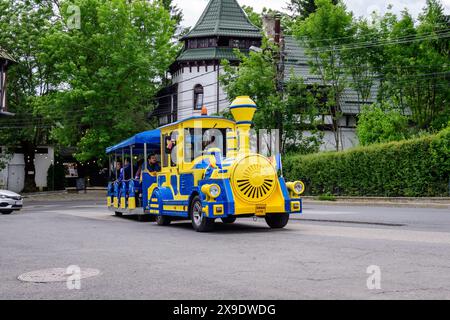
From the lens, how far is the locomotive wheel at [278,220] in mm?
14945

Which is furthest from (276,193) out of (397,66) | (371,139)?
(397,66)

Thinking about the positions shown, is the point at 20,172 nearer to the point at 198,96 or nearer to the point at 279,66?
the point at 198,96

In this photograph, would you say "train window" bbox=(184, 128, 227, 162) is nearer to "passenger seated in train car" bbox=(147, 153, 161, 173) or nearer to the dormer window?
"passenger seated in train car" bbox=(147, 153, 161, 173)

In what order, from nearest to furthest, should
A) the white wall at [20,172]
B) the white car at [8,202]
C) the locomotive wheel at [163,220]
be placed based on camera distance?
the locomotive wheel at [163,220]
the white car at [8,202]
the white wall at [20,172]

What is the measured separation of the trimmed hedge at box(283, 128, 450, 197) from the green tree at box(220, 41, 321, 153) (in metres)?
2.61

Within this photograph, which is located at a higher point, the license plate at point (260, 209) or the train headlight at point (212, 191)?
the train headlight at point (212, 191)

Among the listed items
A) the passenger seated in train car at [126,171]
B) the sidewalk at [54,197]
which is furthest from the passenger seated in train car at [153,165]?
the sidewalk at [54,197]

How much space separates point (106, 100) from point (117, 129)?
284cm

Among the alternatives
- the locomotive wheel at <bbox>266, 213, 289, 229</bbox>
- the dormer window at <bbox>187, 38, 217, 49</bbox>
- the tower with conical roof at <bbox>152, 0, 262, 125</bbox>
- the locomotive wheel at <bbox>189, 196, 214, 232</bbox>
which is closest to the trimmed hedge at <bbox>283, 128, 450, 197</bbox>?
the locomotive wheel at <bbox>266, 213, 289, 229</bbox>

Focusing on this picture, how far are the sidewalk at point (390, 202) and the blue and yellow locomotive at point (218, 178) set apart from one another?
40.9ft

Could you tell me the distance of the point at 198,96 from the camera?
54375 millimetres

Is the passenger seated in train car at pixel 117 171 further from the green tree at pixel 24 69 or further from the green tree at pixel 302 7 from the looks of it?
the green tree at pixel 302 7

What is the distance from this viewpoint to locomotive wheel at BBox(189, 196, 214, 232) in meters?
14.2
